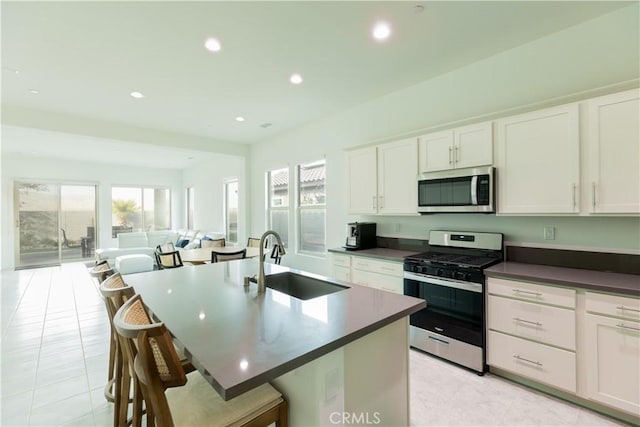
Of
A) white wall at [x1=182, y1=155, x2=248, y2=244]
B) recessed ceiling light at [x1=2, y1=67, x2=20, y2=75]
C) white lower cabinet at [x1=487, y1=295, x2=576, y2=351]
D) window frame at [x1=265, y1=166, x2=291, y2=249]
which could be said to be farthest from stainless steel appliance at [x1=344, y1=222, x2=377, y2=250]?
recessed ceiling light at [x1=2, y1=67, x2=20, y2=75]

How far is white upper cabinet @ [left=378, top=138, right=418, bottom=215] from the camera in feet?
10.5

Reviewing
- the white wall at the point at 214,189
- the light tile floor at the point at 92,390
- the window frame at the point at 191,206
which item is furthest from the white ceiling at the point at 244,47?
the window frame at the point at 191,206

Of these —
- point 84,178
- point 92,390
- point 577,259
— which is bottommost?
point 92,390

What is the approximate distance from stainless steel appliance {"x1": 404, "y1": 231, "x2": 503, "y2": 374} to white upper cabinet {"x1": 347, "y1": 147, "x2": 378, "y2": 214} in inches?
39.0

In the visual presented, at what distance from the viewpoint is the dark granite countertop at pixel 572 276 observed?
1.87 metres

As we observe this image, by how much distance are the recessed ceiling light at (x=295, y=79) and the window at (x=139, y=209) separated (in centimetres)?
825

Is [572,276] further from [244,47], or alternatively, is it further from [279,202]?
[279,202]

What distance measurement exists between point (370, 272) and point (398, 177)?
1.15 metres

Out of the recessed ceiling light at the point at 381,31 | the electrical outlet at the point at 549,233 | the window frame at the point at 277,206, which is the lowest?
the electrical outlet at the point at 549,233

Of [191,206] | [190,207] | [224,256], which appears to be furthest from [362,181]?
[190,207]

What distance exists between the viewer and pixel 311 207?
508 centimetres

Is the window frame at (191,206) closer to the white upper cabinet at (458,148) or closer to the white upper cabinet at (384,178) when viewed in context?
the white upper cabinet at (384,178)

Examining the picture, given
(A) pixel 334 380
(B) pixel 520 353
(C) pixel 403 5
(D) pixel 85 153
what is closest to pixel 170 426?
(A) pixel 334 380

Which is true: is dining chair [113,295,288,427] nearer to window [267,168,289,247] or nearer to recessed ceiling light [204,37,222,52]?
recessed ceiling light [204,37,222,52]
